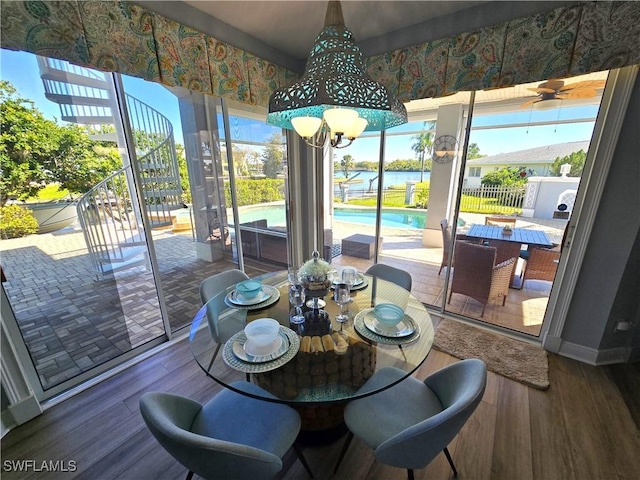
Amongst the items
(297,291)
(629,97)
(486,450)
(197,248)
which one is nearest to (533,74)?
(629,97)

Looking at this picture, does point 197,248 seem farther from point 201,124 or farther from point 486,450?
point 486,450

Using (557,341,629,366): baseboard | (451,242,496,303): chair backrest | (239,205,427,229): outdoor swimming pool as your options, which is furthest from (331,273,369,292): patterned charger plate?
(557,341,629,366): baseboard

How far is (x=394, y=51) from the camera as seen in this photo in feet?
7.75

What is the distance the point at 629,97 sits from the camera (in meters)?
1.69

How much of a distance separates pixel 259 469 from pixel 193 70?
2544 mm

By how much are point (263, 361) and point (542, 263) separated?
334 cm

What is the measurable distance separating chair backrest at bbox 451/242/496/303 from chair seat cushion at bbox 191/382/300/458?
232 cm

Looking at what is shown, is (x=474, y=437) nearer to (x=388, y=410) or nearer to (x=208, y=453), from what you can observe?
(x=388, y=410)

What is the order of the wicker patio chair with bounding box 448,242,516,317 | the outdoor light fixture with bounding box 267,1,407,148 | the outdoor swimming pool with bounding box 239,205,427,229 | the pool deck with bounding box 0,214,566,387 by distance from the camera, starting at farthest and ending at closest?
1. the outdoor swimming pool with bounding box 239,205,427,229
2. the wicker patio chair with bounding box 448,242,516,317
3. the pool deck with bounding box 0,214,566,387
4. the outdoor light fixture with bounding box 267,1,407,148

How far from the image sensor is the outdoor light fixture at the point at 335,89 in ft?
3.45

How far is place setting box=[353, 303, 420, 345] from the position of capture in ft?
4.34

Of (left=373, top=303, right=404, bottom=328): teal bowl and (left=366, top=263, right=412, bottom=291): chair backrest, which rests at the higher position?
(left=373, top=303, right=404, bottom=328): teal bowl

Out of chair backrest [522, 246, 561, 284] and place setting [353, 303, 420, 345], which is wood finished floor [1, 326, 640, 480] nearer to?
place setting [353, 303, 420, 345]

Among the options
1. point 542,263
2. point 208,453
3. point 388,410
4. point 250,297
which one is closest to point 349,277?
point 250,297
